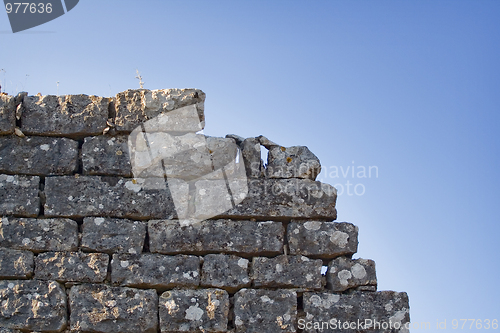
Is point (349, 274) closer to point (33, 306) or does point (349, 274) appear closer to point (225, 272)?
point (225, 272)

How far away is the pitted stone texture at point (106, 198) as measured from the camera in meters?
5.13

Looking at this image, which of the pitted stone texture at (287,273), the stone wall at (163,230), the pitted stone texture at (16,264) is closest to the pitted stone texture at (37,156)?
the stone wall at (163,230)

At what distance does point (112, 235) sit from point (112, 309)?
0.64 meters

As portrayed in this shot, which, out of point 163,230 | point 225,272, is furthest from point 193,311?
point 163,230

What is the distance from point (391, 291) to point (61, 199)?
305cm

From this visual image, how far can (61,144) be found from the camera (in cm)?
533

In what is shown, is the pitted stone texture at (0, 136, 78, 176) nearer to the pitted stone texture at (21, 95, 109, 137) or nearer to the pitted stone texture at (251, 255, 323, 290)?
the pitted stone texture at (21, 95, 109, 137)

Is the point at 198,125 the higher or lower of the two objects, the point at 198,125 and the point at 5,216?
the higher

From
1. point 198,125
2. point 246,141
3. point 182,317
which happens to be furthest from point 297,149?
point 182,317

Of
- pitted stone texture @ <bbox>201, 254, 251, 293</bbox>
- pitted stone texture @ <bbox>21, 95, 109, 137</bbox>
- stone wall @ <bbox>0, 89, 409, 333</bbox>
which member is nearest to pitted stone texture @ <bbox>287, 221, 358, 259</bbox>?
stone wall @ <bbox>0, 89, 409, 333</bbox>

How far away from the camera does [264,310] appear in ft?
16.2

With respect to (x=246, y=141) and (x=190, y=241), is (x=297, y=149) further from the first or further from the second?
(x=190, y=241)

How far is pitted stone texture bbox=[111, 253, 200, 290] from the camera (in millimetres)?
4938

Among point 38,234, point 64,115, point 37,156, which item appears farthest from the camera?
point 64,115
